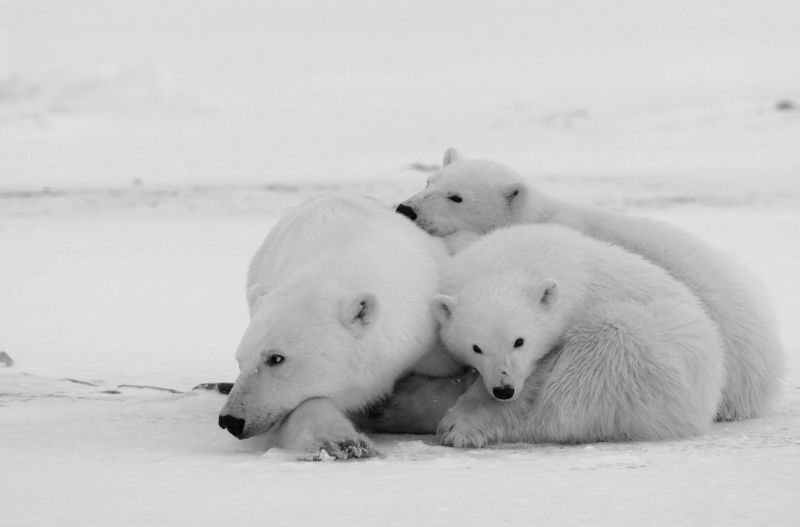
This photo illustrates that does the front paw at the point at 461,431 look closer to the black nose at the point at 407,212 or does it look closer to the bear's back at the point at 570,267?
the bear's back at the point at 570,267

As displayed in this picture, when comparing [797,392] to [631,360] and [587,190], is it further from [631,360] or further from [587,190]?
[587,190]

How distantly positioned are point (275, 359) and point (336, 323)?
22 cm

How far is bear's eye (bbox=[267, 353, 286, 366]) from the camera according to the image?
368 centimetres

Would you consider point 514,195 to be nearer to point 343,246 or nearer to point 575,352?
point 343,246

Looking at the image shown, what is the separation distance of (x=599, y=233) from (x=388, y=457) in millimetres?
1716

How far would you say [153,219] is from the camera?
14.1 meters

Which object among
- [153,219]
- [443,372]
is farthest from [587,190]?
[443,372]

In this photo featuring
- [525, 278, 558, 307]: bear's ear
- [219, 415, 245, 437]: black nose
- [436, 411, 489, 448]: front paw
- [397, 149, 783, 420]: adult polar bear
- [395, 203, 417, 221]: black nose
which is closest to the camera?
[219, 415, 245, 437]: black nose

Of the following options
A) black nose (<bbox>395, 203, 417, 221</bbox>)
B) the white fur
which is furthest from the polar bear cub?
black nose (<bbox>395, 203, 417, 221</bbox>)

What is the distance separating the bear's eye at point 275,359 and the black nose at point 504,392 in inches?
26.5

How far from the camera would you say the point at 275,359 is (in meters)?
3.69

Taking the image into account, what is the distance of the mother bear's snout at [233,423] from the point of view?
360cm

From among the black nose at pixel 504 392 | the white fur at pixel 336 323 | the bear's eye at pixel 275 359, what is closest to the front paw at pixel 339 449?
the white fur at pixel 336 323

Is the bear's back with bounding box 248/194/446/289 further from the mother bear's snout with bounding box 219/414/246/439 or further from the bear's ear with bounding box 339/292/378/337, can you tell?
the mother bear's snout with bounding box 219/414/246/439
